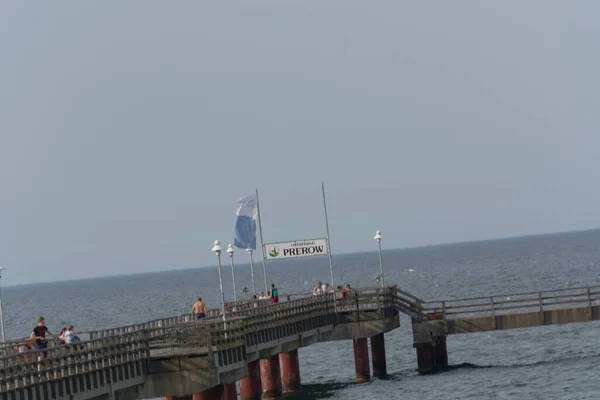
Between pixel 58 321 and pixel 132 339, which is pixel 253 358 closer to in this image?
pixel 132 339

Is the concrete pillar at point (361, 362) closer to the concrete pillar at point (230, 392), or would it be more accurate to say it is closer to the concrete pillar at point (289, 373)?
the concrete pillar at point (289, 373)

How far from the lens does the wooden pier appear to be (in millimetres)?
29312

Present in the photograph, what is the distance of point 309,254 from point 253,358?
7.03 metres

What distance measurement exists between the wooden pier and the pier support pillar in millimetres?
41

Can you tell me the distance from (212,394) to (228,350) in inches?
57.0

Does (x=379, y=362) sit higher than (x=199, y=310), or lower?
lower

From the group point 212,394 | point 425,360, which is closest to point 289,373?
point 425,360

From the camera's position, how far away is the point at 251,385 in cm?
4272

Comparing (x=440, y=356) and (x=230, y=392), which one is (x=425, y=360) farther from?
(x=230, y=392)

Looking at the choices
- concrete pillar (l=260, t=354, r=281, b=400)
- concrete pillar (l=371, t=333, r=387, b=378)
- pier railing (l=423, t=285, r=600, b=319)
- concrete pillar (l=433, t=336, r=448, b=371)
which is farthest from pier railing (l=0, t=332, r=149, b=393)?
concrete pillar (l=433, t=336, r=448, b=371)

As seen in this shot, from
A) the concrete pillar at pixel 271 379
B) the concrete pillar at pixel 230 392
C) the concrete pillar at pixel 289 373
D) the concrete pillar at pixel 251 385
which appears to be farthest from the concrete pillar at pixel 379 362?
the concrete pillar at pixel 230 392

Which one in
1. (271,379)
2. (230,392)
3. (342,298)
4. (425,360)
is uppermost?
(342,298)

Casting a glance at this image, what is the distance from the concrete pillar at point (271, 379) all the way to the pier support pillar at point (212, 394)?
10076mm

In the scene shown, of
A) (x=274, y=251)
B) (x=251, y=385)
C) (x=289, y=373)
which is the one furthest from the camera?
(x=289, y=373)
